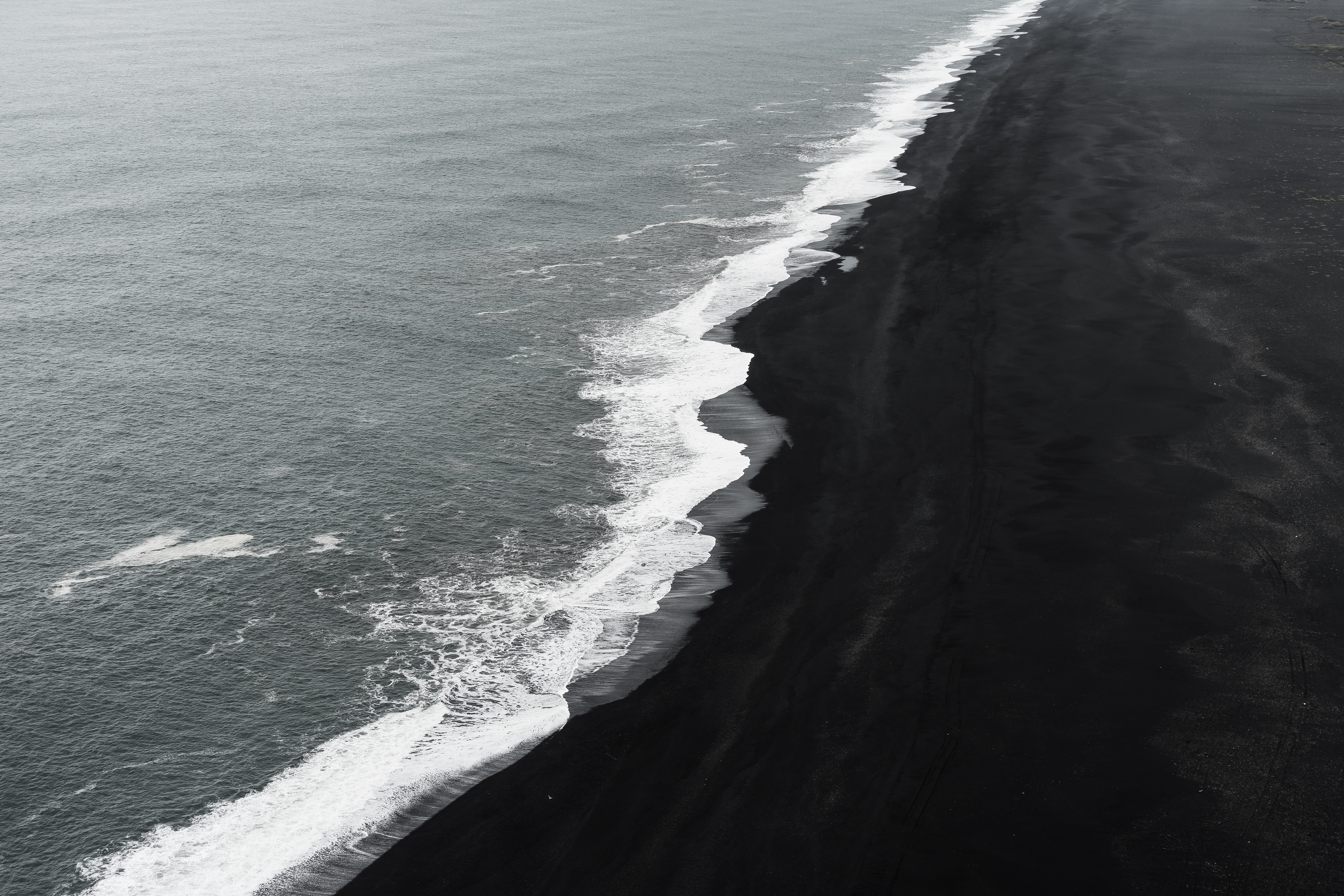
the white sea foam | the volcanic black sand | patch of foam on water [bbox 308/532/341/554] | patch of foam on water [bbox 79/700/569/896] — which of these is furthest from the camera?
patch of foam on water [bbox 308/532/341/554]

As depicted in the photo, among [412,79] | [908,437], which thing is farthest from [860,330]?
[412,79]

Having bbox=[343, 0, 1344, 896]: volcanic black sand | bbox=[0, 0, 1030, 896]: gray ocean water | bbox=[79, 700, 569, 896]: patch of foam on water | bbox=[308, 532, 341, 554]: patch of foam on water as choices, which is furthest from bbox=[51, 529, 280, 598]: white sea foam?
bbox=[343, 0, 1344, 896]: volcanic black sand

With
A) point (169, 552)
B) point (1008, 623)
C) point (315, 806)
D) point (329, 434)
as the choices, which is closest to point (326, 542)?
point (169, 552)

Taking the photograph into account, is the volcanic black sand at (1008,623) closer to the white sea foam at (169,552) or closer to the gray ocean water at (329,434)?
the gray ocean water at (329,434)

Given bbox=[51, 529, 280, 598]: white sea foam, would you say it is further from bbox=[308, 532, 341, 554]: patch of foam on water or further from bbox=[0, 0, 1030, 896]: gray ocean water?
bbox=[308, 532, 341, 554]: patch of foam on water

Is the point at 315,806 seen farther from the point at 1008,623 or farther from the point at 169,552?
the point at 1008,623

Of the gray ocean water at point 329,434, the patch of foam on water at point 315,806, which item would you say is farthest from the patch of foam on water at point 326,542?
the patch of foam on water at point 315,806

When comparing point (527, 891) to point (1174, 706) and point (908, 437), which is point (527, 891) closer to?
point (1174, 706)
